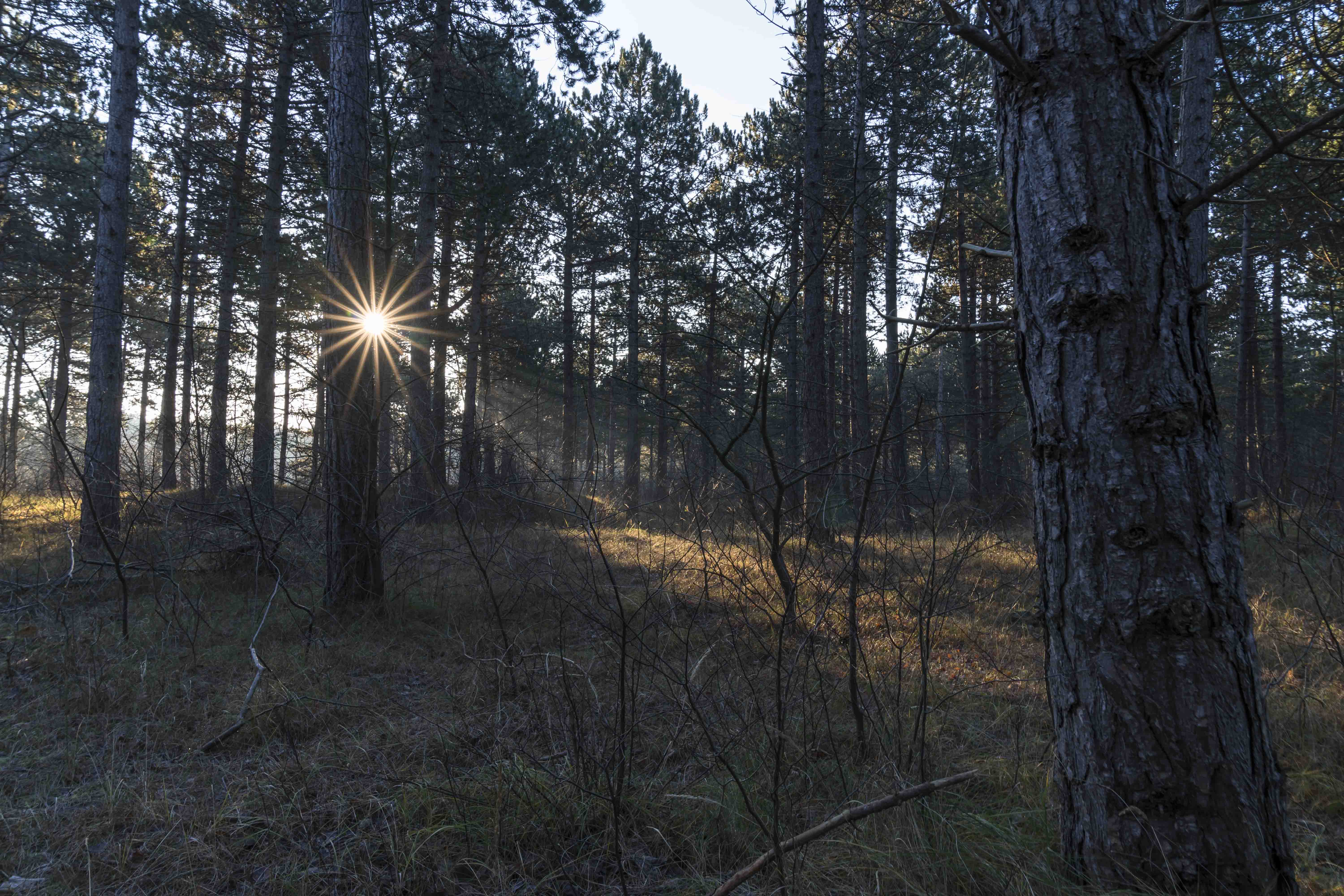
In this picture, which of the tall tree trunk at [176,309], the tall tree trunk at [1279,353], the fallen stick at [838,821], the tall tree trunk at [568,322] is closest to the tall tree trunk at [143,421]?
the tall tree trunk at [176,309]

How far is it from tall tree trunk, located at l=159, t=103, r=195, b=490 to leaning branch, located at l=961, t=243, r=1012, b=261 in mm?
5862

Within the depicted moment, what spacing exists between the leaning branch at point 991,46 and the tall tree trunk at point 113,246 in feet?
30.1

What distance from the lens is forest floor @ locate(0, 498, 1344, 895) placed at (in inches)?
77.9

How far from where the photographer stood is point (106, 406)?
24.3 feet

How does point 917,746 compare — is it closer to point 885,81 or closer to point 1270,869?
point 1270,869

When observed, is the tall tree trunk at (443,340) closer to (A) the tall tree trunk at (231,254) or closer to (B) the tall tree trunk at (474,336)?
(B) the tall tree trunk at (474,336)

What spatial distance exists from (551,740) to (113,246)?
362 inches

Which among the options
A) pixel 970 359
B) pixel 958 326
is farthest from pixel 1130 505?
pixel 970 359

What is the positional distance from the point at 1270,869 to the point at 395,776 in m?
2.77

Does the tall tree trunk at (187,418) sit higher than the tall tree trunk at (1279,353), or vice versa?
the tall tree trunk at (1279,353)

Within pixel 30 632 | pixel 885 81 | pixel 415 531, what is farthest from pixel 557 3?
pixel 30 632

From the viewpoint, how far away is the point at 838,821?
1758mm

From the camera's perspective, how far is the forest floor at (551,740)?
198cm

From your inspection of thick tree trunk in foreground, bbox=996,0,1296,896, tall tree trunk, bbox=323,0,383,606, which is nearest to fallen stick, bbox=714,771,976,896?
thick tree trunk in foreground, bbox=996,0,1296,896
